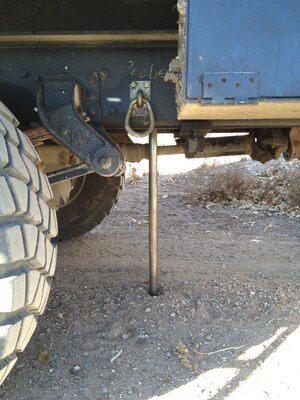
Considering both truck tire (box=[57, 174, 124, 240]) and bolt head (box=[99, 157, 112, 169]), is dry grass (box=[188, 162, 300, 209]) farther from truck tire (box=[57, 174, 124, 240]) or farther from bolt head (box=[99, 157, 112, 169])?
bolt head (box=[99, 157, 112, 169])

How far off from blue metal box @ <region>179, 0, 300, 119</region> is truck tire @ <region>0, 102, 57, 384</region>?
0.64m

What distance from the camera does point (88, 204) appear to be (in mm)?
3670

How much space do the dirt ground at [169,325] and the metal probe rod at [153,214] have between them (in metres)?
0.11

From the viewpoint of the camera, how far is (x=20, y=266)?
5.75ft

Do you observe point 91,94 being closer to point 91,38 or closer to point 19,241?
point 91,38

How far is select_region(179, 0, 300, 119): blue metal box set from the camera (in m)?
Answer: 1.61

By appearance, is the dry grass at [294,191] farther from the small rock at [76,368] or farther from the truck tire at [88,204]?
the small rock at [76,368]

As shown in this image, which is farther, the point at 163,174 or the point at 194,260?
the point at 163,174

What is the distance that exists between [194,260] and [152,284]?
78 cm

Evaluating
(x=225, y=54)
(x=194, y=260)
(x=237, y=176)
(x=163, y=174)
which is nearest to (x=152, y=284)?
(x=194, y=260)

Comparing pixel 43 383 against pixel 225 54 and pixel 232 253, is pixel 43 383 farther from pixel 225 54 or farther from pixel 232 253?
pixel 232 253

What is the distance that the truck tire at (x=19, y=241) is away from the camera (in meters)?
1.67

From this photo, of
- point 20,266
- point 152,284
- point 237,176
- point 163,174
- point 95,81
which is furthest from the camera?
point 163,174

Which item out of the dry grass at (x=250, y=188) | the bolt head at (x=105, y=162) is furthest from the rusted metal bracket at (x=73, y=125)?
the dry grass at (x=250, y=188)
